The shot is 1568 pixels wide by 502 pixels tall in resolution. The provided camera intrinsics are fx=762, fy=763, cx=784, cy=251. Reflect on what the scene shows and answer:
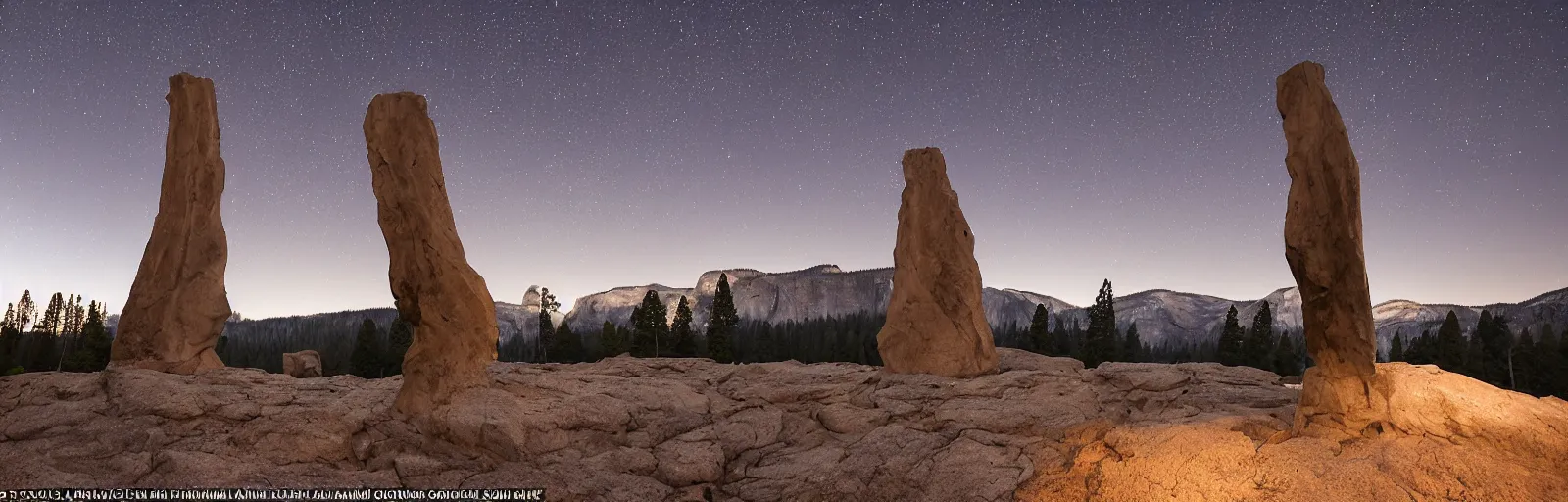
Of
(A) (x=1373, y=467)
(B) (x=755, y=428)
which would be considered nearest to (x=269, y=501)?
(B) (x=755, y=428)

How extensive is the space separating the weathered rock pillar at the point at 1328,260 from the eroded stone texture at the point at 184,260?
33.4 m

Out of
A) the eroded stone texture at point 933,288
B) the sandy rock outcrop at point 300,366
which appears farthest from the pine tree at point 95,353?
the eroded stone texture at point 933,288

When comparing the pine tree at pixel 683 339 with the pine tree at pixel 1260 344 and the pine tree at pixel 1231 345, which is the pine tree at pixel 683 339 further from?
the pine tree at pixel 1260 344

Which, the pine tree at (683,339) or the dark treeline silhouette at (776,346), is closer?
the dark treeline silhouette at (776,346)

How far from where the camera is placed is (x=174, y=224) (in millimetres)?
27000

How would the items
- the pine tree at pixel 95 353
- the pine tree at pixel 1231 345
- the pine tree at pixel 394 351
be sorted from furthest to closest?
the pine tree at pixel 1231 345, the pine tree at pixel 394 351, the pine tree at pixel 95 353

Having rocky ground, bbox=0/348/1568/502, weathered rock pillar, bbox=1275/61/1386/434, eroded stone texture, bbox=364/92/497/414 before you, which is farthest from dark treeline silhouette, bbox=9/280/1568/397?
weathered rock pillar, bbox=1275/61/1386/434

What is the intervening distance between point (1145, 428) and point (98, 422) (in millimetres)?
24728

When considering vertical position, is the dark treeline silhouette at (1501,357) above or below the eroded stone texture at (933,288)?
below

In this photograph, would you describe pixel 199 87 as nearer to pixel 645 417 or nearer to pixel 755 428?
pixel 645 417

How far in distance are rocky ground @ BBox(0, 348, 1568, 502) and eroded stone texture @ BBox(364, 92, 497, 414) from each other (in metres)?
1.10

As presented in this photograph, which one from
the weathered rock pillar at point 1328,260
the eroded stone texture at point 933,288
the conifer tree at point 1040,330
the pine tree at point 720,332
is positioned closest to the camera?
the weathered rock pillar at point 1328,260

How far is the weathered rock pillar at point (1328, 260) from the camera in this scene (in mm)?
16766

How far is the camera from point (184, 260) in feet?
88.1
